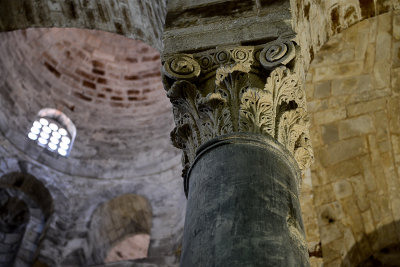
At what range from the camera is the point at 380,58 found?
5.55 meters

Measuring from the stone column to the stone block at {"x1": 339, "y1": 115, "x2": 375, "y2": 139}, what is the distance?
1787 mm

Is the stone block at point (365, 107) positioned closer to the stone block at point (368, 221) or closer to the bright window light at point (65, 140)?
the stone block at point (368, 221)

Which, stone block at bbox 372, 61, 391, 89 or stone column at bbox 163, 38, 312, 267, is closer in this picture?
stone column at bbox 163, 38, 312, 267

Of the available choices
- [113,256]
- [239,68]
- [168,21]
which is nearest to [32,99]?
[113,256]

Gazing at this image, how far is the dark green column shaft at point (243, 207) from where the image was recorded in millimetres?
2838

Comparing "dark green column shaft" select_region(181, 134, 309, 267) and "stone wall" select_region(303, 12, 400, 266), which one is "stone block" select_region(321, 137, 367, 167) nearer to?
"stone wall" select_region(303, 12, 400, 266)

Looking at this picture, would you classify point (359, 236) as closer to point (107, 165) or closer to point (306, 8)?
point (306, 8)

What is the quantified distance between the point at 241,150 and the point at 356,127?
2600 millimetres

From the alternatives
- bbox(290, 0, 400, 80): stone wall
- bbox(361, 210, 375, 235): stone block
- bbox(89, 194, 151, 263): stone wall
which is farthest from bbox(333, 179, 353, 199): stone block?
bbox(89, 194, 151, 263): stone wall

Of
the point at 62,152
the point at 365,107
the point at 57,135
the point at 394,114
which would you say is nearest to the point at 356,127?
the point at 365,107

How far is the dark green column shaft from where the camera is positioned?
2838 millimetres

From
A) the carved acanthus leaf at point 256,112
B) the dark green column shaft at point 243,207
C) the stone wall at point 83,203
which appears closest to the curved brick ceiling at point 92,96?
the stone wall at point 83,203

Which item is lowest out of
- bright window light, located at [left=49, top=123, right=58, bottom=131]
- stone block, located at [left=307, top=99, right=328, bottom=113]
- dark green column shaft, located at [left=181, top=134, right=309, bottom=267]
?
dark green column shaft, located at [left=181, top=134, right=309, bottom=267]

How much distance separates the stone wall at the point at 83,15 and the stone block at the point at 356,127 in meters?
2.15
